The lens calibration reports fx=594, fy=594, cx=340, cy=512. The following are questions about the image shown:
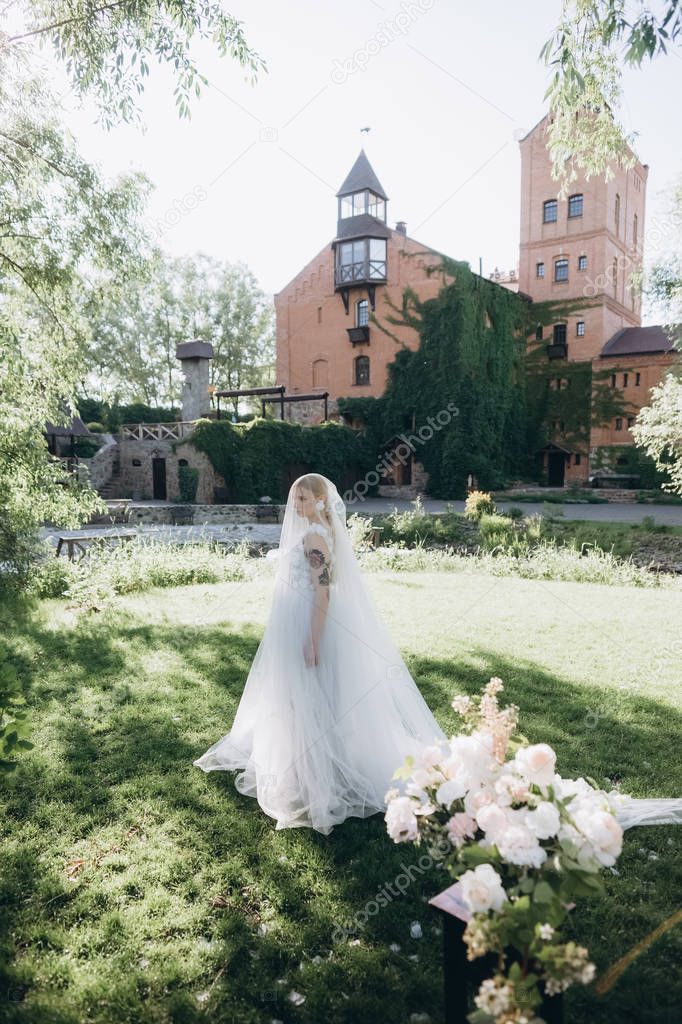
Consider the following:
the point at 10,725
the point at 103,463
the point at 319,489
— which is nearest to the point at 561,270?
the point at 103,463

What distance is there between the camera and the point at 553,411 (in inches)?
1395

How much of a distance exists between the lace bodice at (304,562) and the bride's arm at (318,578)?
4cm

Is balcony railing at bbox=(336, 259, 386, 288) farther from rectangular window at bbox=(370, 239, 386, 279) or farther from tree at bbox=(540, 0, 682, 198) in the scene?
tree at bbox=(540, 0, 682, 198)

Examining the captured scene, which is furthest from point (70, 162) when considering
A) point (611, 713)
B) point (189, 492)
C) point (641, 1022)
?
point (189, 492)

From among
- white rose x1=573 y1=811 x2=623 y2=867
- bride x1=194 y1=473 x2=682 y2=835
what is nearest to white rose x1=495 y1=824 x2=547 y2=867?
white rose x1=573 y1=811 x2=623 y2=867

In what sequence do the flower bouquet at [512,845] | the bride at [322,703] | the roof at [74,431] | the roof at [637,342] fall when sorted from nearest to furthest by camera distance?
the flower bouquet at [512,845], the bride at [322,703], the roof at [74,431], the roof at [637,342]

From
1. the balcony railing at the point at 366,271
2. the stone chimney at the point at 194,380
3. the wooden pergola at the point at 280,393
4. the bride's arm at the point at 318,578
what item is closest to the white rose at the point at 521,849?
the bride's arm at the point at 318,578

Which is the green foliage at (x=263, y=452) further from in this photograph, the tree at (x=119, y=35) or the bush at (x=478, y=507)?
the tree at (x=119, y=35)

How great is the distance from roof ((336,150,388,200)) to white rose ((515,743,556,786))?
117 ft

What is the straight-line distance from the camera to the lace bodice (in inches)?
153

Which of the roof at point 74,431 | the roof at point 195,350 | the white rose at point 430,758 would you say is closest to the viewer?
the white rose at point 430,758

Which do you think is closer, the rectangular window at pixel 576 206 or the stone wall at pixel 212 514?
the stone wall at pixel 212 514

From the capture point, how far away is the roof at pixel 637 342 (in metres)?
32.8

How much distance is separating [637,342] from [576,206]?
839 cm
